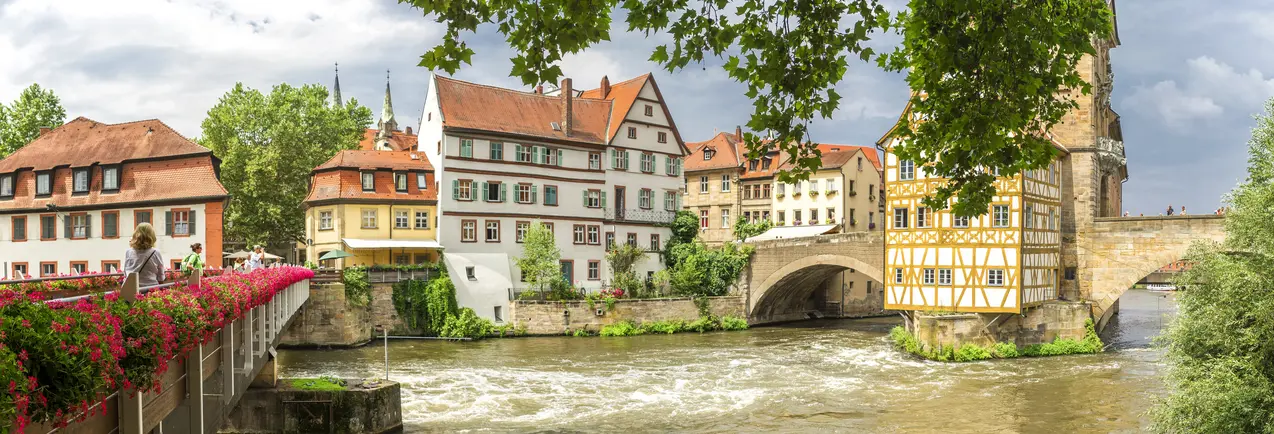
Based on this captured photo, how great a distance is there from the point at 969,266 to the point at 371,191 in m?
22.6

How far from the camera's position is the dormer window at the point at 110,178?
33469mm

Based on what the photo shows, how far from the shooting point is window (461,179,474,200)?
1500 inches

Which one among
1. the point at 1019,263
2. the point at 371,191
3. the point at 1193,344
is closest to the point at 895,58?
the point at 1193,344

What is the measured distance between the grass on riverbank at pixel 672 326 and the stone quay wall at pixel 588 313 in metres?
0.20

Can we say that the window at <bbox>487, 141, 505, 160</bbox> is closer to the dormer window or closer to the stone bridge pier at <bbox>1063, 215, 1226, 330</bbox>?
the dormer window

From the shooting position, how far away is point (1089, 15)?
23.1 feet

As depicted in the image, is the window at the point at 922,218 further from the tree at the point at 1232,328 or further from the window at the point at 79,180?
the window at the point at 79,180

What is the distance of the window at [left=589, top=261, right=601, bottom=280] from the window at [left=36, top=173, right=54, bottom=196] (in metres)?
20.7

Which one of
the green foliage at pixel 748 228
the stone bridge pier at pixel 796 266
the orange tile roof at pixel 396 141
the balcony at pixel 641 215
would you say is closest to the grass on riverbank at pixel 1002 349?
the stone bridge pier at pixel 796 266

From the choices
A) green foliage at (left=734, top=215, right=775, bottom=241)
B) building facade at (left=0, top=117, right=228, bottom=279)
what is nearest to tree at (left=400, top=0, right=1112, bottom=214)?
building facade at (left=0, top=117, right=228, bottom=279)

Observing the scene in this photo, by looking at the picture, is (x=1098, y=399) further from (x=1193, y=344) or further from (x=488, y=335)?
→ (x=488, y=335)

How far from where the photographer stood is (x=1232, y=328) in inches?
635

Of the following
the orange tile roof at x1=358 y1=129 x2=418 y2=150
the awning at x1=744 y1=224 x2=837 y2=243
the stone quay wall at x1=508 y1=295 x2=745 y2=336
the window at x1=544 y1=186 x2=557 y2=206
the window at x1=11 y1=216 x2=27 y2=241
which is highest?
the orange tile roof at x1=358 y1=129 x2=418 y2=150

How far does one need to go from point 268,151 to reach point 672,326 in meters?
19.8
